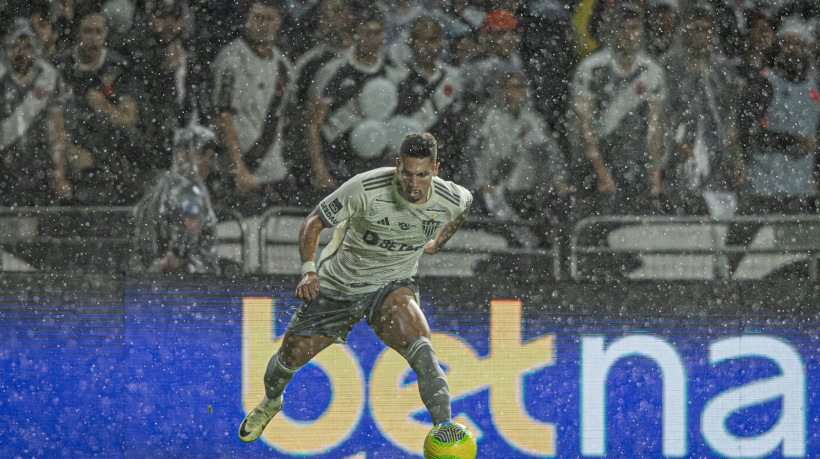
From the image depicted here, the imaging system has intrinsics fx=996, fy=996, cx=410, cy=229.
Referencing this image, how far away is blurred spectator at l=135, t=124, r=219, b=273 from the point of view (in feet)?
19.6

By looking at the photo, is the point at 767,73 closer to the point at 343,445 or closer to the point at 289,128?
the point at 289,128

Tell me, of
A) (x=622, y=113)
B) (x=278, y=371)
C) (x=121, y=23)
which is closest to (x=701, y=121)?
(x=622, y=113)

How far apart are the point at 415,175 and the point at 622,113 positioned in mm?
2147

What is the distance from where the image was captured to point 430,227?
16.4 feet

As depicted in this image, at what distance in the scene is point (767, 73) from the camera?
20.5 feet

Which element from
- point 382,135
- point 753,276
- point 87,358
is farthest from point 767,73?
point 87,358

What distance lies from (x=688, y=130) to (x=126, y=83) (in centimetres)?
351

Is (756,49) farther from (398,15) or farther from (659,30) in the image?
(398,15)

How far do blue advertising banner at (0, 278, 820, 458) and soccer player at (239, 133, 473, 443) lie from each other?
1.76 ft

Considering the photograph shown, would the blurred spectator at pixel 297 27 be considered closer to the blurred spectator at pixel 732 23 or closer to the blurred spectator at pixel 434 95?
the blurred spectator at pixel 434 95

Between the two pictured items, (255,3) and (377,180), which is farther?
(255,3)

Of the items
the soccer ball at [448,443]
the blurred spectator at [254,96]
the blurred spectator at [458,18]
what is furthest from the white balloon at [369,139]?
the soccer ball at [448,443]

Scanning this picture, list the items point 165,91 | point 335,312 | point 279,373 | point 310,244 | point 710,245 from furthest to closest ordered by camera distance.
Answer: point 165,91 < point 710,245 < point 279,373 < point 335,312 < point 310,244

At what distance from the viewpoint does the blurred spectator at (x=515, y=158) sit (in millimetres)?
6047
